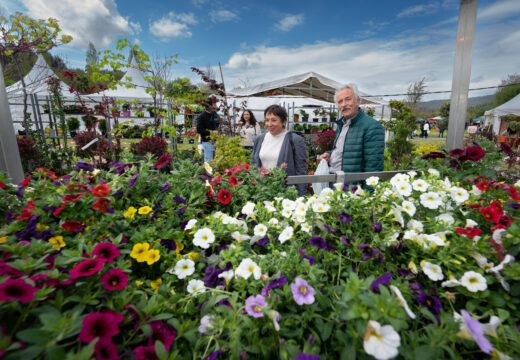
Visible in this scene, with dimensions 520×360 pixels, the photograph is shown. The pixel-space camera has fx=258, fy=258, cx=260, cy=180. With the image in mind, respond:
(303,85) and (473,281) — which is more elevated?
(303,85)

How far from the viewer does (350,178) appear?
2.03 meters

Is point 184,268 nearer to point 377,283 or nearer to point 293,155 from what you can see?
point 377,283

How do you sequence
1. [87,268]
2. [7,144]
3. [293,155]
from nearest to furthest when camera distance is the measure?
[87,268] < [7,144] < [293,155]

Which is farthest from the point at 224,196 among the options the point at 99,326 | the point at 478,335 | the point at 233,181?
the point at 478,335

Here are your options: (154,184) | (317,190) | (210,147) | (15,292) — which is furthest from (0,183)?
(210,147)

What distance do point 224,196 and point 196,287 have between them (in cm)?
59

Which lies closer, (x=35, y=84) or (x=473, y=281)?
(x=473, y=281)

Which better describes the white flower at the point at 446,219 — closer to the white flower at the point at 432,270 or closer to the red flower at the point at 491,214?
the red flower at the point at 491,214

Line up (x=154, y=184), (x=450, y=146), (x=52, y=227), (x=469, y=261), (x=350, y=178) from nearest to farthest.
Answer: (x=469, y=261), (x=52, y=227), (x=154, y=184), (x=350, y=178), (x=450, y=146)

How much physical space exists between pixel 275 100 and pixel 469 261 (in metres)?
13.9

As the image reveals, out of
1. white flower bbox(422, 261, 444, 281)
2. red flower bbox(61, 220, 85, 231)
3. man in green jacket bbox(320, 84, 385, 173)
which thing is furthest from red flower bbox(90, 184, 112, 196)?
man in green jacket bbox(320, 84, 385, 173)

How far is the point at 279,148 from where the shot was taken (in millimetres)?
2947

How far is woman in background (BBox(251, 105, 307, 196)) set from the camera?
9.45ft

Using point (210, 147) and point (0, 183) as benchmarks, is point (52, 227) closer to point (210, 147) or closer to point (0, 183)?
point (0, 183)
